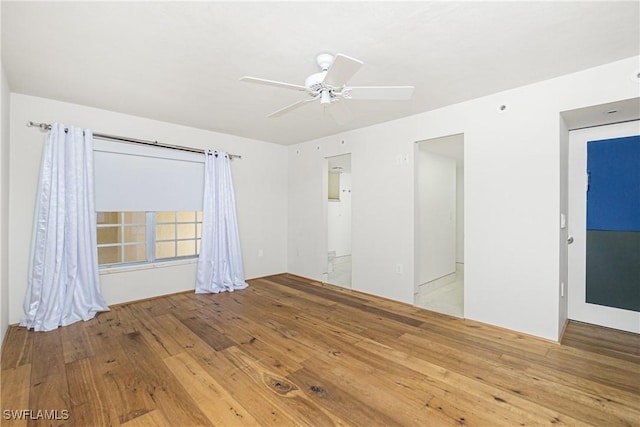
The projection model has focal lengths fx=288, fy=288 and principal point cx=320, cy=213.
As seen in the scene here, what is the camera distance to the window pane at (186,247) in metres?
4.23

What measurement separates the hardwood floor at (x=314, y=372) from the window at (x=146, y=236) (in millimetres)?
835

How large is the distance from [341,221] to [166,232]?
3.95 m

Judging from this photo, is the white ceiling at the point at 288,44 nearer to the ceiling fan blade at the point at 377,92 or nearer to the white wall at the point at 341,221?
the ceiling fan blade at the point at 377,92

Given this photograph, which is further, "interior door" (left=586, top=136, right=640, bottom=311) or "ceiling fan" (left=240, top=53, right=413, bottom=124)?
"interior door" (left=586, top=136, right=640, bottom=311)

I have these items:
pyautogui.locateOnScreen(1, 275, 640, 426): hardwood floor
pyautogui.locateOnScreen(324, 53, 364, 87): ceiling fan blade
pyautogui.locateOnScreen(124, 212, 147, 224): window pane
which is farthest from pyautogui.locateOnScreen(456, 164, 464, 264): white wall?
pyautogui.locateOnScreen(124, 212, 147, 224): window pane

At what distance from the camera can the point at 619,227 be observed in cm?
286

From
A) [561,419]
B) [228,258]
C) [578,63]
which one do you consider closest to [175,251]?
[228,258]

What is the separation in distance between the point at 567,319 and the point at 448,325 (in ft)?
4.45

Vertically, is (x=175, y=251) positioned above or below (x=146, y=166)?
below

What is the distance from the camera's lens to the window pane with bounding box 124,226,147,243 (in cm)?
374

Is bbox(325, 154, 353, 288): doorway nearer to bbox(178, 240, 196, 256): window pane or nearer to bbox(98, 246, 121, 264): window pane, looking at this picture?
bbox(178, 240, 196, 256): window pane

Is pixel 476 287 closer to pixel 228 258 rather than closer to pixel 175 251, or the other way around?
pixel 228 258

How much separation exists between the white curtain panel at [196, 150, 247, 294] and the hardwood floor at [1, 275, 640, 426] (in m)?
1.01

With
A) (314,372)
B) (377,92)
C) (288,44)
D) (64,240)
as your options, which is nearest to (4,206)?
(64,240)
